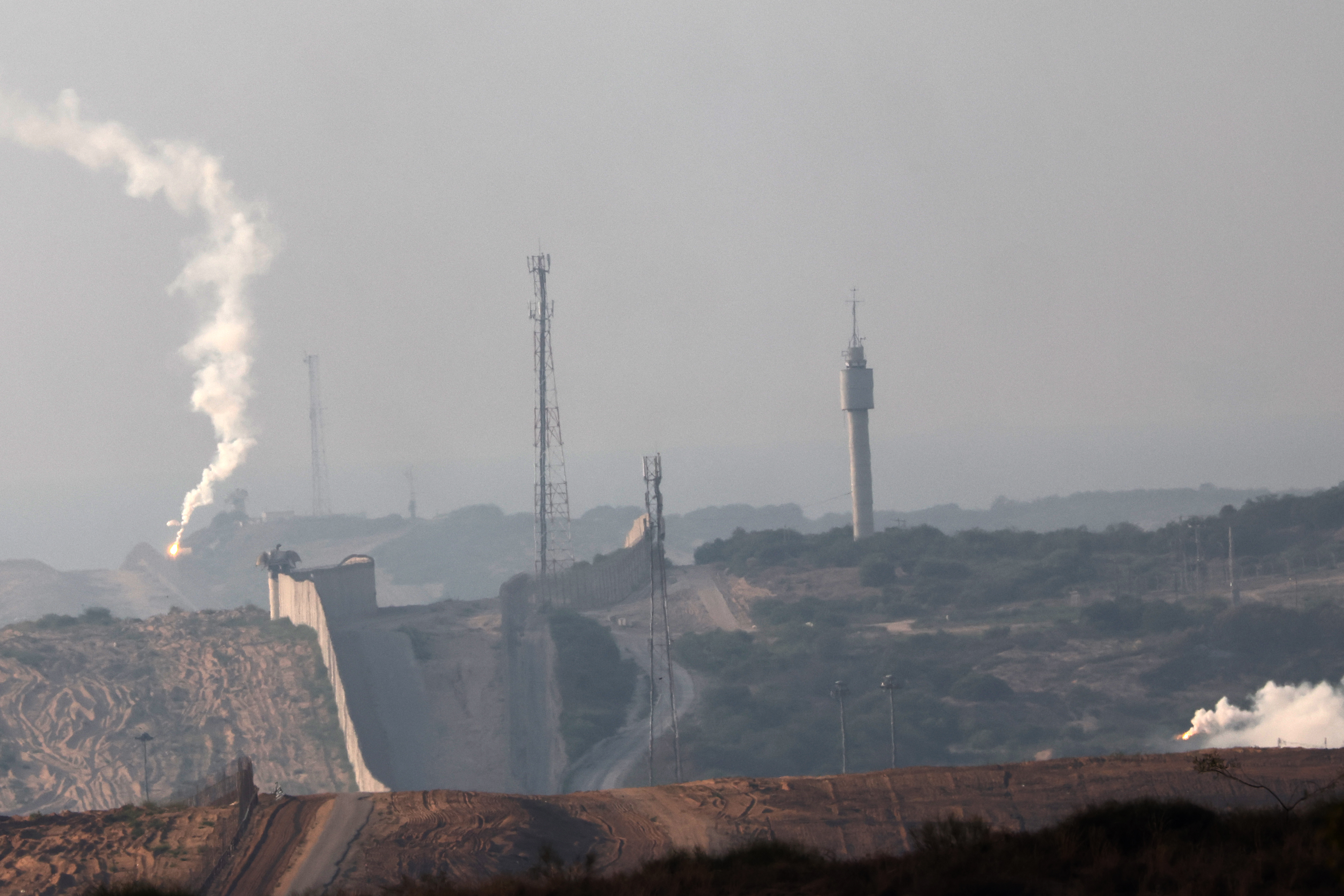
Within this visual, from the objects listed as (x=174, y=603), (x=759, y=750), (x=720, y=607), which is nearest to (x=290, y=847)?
(x=759, y=750)

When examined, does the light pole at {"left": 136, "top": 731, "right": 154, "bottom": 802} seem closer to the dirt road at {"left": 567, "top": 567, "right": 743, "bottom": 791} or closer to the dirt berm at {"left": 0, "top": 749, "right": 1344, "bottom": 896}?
the dirt road at {"left": 567, "top": 567, "right": 743, "bottom": 791}

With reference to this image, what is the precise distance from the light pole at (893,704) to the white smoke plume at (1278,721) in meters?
15.9

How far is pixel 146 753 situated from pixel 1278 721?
61868 mm

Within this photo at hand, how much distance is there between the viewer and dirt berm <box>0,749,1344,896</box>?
88.4 ft

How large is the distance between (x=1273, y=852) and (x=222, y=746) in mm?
67879

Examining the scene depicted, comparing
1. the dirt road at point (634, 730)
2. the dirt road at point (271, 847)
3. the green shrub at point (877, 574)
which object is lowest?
the dirt road at point (634, 730)

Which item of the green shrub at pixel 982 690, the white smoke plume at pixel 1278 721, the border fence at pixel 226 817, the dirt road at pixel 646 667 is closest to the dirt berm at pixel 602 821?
the border fence at pixel 226 817

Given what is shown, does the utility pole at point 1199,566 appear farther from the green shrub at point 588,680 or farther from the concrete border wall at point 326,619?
the concrete border wall at point 326,619

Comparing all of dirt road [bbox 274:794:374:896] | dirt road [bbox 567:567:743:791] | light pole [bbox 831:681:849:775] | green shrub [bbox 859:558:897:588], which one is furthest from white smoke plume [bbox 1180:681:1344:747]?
dirt road [bbox 274:794:374:896]

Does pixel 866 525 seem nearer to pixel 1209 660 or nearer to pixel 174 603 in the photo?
pixel 1209 660

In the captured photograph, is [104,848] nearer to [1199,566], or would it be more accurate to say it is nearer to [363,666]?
[363,666]

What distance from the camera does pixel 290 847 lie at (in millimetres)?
28234

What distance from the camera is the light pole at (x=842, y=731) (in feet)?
197

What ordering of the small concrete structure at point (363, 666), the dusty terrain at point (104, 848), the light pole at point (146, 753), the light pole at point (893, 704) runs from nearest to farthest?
the dusty terrain at point (104, 848) < the light pole at point (893, 704) < the light pole at point (146, 753) < the small concrete structure at point (363, 666)
